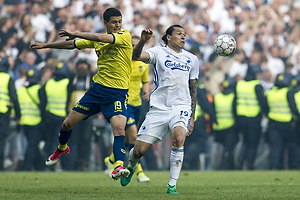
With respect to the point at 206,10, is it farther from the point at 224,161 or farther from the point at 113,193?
the point at 113,193

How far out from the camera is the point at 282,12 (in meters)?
22.4

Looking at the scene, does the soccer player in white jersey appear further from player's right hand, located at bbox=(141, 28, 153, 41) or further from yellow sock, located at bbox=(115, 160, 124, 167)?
yellow sock, located at bbox=(115, 160, 124, 167)

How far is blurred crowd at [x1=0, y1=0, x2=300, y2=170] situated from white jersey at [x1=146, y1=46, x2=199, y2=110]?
21.2 feet

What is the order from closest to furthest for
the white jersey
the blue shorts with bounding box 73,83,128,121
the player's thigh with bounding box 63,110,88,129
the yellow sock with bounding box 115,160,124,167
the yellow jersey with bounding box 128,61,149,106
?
the yellow sock with bounding box 115,160,124,167 → the white jersey → the blue shorts with bounding box 73,83,128,121 → the player's thigh with bounding box 63,110,88,129 → the yellow jersey with bounding box 128,61,149,106

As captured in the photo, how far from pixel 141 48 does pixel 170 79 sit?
2.16ft

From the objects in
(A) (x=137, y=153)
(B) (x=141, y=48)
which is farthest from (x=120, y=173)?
(B) (x=141, y=48)

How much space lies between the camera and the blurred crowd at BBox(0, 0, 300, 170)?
17.1m

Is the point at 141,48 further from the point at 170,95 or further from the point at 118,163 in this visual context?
the point at 118,163

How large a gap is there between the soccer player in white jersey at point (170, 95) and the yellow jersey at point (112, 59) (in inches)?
14.5

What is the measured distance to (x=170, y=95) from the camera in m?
9.16

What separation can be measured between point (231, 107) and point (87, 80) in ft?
14.2

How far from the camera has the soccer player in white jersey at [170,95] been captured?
8969 mm

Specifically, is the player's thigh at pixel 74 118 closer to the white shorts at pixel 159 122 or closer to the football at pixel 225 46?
the white shorts at pixel 159 122

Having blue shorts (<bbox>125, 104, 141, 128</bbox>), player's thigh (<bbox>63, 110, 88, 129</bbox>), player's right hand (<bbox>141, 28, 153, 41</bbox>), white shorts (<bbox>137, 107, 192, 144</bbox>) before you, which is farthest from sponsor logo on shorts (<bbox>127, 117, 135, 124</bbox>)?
player's right hand (<bbox>141, 28, 153, 41</bbox>)
